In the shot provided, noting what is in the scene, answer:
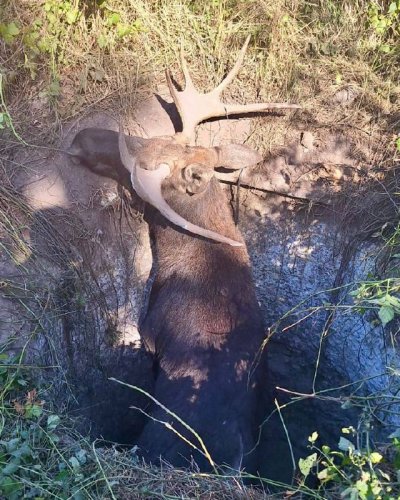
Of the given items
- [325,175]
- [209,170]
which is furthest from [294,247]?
[209,170]

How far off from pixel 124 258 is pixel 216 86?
150 centimetres

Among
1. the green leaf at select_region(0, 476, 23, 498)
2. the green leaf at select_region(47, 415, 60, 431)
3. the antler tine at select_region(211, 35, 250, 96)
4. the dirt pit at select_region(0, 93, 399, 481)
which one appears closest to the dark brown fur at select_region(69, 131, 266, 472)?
the dirt pit at select_region(0, 93, 399, 481)

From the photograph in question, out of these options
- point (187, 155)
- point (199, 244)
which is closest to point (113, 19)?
point (187, 155)

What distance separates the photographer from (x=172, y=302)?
4113mm

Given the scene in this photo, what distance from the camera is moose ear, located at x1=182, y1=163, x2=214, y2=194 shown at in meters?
4.15

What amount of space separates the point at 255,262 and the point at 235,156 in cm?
94

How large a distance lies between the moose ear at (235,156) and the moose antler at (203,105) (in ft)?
0.90

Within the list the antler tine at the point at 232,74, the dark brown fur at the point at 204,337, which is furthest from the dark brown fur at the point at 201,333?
the antler tine at the point at 232,74

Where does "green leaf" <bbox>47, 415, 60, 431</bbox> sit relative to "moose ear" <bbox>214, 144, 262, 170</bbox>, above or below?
below

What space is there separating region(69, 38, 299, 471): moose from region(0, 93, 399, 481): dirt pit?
264 mm

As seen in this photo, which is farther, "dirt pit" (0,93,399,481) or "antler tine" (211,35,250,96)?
"antler tine" (211,35,250,96)

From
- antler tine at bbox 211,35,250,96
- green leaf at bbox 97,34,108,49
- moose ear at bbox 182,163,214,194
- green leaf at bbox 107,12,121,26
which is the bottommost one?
moose ear at bbox 182,163,214,194

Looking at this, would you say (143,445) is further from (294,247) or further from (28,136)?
(28,136)

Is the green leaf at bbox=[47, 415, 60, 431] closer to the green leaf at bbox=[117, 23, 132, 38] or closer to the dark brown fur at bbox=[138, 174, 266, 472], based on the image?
the dark brown fur at bbox=[138, 174, 266, 472]
